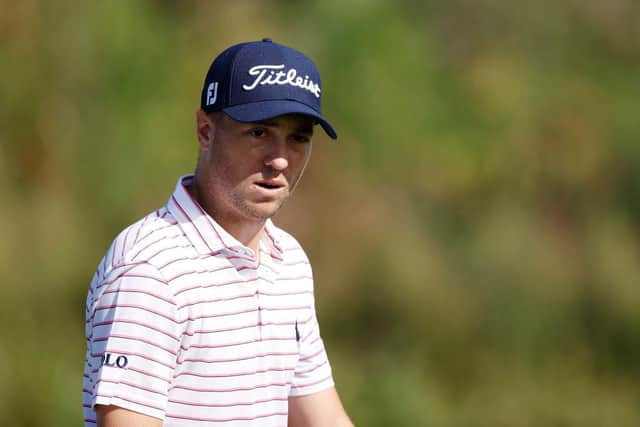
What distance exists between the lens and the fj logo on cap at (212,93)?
104 inches

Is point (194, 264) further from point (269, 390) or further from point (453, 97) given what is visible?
point (453, 97)

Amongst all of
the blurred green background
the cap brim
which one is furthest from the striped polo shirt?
the blurred green background

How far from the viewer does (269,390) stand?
2.61m

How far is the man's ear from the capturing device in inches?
105

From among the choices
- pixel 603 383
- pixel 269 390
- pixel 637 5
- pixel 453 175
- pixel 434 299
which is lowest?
pixel 269 390

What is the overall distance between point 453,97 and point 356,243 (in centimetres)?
139

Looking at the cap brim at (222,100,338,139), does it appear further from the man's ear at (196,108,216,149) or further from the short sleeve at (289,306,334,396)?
the short sleeve at (289,306,334,396)

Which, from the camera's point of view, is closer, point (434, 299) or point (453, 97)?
point (434, 299)

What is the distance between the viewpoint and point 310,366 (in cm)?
290

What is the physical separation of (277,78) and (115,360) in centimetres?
72

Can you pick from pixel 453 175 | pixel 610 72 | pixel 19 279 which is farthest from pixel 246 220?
pixel 610 72

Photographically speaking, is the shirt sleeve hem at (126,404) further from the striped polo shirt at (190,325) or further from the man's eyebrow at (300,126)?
the man's eyebrow at (300,126)

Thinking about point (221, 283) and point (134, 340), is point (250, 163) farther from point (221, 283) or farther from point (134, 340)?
point (134, 340)

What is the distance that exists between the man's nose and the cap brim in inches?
3.8
